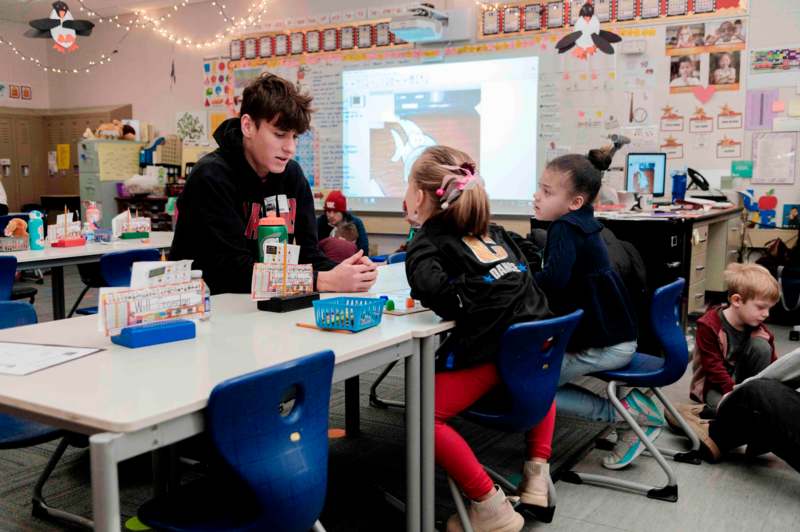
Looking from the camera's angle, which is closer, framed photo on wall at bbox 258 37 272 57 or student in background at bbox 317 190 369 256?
student in background at bbox 317 190 369 256

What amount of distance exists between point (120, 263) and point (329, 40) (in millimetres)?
3965

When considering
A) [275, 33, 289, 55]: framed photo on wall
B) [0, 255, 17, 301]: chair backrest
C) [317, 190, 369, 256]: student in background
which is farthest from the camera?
[275, 33, 289, 55]: framed photo on wall

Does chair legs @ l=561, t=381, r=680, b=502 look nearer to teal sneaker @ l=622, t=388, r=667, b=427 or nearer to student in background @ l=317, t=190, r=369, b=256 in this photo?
teal sneaker @ l=622, t=388, r=667, b=427

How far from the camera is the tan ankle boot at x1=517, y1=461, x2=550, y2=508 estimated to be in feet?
6.74

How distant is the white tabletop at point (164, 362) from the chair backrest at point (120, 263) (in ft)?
5.80

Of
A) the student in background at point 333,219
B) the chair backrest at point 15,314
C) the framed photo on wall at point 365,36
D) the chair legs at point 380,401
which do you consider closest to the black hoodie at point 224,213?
the chair backrest at point 15,314

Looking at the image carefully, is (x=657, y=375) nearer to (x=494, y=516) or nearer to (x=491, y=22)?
(x=494, y=516)

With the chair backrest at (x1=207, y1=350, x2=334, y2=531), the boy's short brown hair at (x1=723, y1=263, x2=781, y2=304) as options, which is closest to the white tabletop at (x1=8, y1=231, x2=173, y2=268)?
the chair backrest at (x1=207, y1=350, x2=334, y2=531)

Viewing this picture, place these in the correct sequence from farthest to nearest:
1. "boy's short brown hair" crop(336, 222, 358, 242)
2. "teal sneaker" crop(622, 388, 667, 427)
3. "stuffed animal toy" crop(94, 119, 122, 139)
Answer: "stuffed animal toy" crop(94, 119, 122, 139)
"boy's short brown hair" crop(336, 222, 358, 242)
"teal sneaker" crop(622, 388, 667, 427)

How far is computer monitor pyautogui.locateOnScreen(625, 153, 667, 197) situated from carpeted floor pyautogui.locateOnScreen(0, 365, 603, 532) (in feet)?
7.64

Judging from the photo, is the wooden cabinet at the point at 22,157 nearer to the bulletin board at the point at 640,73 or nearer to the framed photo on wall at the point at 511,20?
the bulletin board at the point at 640,73

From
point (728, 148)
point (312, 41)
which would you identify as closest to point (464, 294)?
point (728, 148)

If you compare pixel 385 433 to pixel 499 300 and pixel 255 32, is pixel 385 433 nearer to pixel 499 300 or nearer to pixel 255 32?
pixel 499 300

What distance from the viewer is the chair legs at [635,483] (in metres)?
2.30
